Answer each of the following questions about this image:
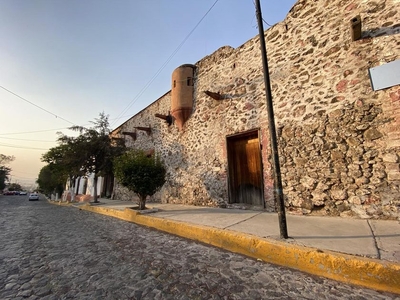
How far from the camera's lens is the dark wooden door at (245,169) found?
6082 millimetres

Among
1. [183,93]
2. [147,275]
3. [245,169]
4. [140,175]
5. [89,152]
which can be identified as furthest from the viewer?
[89,152]

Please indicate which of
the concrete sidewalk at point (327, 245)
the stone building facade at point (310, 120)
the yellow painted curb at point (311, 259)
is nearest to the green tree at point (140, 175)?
the stone building facade at point (310, 120)

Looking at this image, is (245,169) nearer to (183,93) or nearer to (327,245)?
(327,245)

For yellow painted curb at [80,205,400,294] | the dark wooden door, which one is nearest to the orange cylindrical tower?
the dark wooden door

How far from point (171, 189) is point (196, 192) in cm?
167

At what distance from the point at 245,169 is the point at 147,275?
4.79 metres

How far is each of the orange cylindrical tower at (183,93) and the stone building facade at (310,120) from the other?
739 millimetres

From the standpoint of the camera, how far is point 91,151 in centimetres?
1121

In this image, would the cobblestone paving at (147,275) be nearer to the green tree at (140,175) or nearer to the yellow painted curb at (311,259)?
the yellow painted curb at (311,259)

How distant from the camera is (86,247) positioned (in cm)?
327

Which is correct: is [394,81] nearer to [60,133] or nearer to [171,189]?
[171,189]

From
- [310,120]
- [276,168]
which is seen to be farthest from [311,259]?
[310,120]

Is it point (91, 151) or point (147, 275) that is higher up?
point (91, 151)

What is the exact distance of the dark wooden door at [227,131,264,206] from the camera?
20.0ft
